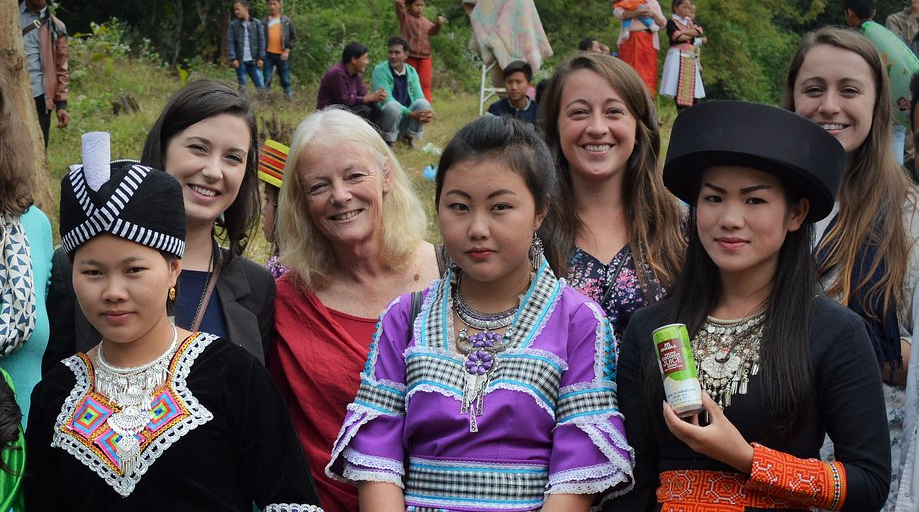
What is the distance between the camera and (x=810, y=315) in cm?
310

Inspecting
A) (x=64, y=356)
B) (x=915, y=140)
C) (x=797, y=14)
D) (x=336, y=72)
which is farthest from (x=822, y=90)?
(x=797, y=14)

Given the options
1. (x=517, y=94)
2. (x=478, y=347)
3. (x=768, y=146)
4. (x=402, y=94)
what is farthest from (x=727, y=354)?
(x=402, y=94)

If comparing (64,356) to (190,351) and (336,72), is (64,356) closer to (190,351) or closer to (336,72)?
(190,351)

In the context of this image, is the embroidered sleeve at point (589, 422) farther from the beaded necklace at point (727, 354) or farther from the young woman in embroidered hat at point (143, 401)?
the young woman in embroidered hat at point (143, 401)

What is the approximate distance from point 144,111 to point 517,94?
6.75 metres

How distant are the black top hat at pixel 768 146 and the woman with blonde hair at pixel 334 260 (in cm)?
136

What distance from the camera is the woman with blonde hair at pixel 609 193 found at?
12.9 feet

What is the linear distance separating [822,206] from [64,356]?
2.47 meters

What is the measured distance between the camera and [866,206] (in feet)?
12.7

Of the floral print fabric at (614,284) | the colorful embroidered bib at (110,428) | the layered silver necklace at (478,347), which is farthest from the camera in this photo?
the floral print fabric at (614,284)

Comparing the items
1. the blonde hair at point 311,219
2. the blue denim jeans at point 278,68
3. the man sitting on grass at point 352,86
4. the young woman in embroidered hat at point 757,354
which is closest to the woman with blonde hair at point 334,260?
the blonde hair at point 311,219

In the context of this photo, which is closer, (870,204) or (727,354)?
(727,354)

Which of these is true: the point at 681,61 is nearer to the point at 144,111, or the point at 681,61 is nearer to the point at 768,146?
the point at 144,111

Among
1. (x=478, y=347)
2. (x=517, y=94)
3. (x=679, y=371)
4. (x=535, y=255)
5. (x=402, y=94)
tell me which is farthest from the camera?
(x=402, y=94)
